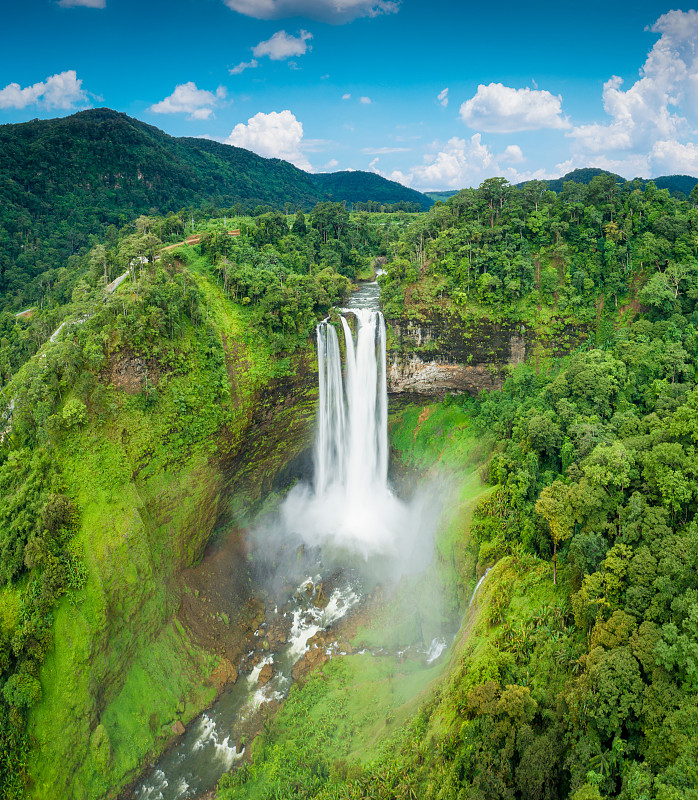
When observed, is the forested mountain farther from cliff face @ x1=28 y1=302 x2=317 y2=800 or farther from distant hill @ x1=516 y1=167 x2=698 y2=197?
distant hill @ x1=516 y1=167 x2=698 y2=197

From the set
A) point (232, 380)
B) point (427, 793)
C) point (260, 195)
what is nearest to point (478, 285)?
point (232, 380)

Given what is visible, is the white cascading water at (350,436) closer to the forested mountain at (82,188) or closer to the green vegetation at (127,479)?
the green vegetation at (127,479)

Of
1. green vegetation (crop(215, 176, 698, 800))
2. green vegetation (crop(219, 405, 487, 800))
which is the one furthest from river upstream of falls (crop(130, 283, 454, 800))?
green vegetation (crop(215, 176, 698, 800))

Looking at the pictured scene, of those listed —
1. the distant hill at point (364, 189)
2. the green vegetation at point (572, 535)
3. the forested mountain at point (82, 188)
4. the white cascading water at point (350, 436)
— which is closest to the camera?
the green vegetation at point (572, 535)

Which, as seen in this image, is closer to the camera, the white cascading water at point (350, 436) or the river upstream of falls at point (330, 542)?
the river upstream of falls at point (330, 542)

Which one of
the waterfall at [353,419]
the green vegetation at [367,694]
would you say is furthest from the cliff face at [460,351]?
the green vegetation at [367,694]

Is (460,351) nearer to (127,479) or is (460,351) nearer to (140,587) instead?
(127,479)

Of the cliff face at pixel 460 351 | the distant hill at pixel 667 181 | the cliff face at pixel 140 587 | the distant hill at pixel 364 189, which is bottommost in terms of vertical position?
the cliff face at pixel 140 587

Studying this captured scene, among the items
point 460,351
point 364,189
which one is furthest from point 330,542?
point 364,189
